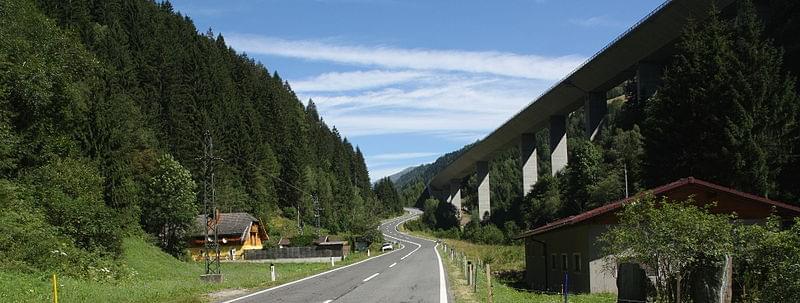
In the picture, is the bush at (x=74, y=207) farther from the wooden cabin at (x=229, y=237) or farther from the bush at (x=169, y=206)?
the wooden cabin at (x=229, y=237)

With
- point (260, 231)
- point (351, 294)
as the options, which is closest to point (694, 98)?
point (351, 294)

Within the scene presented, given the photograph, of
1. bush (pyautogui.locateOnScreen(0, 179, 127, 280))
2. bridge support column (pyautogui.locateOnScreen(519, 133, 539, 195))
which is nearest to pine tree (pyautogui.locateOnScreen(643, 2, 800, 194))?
bush (pyautogui.locateOnScreen(0, 179, 127, 280))

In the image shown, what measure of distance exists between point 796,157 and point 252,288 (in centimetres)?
2379

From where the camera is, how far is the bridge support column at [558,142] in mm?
72812

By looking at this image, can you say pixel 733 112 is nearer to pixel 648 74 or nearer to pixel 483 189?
pixel 648 74

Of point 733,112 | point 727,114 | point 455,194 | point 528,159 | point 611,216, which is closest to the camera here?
point 611,216

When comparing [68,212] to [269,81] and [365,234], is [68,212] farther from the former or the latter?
[269,81]

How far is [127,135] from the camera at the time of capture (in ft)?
158

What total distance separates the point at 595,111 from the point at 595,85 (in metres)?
4.66

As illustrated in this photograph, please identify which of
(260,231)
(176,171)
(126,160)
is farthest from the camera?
(260,231)

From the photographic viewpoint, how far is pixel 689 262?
1296cm

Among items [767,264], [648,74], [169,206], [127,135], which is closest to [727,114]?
[767,264]

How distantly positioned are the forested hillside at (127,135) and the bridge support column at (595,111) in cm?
3311

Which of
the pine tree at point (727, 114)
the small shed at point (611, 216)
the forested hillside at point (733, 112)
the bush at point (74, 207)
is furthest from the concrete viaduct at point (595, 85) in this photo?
the bush at point (74, 207)
